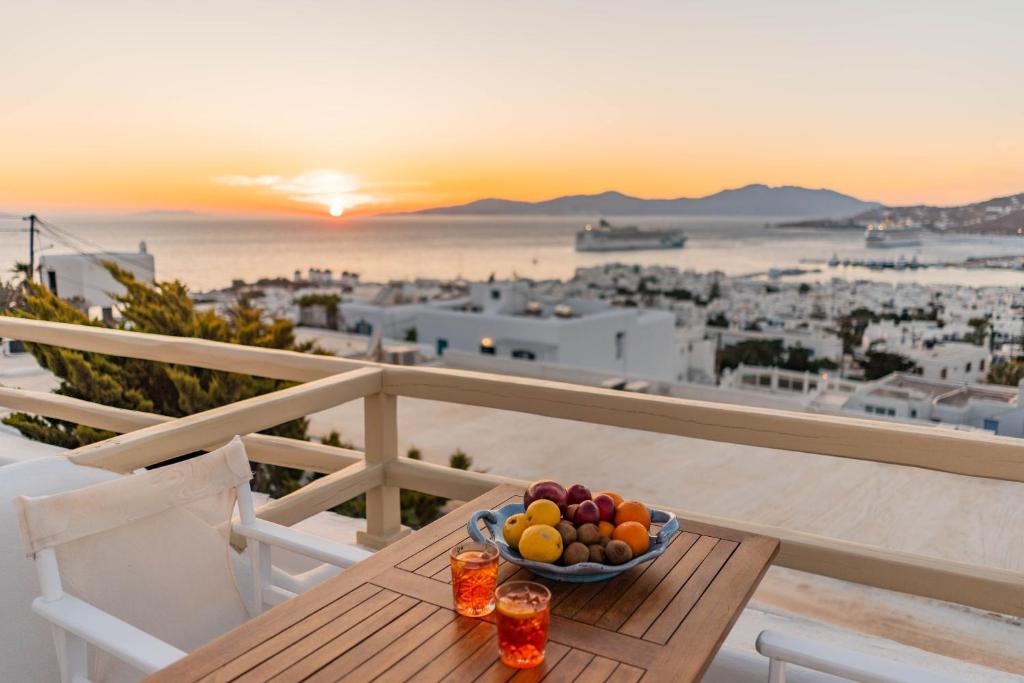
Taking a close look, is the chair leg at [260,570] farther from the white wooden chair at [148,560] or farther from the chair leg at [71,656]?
the chair leg at [71,656]

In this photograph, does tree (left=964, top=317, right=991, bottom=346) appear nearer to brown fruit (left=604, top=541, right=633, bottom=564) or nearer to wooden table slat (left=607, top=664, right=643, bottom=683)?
brown fruit (left=604, top=541, right=633, bottom=564)

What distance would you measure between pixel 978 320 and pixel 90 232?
15.5m

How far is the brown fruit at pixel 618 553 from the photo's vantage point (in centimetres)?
133

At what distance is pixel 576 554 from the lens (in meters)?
1.31

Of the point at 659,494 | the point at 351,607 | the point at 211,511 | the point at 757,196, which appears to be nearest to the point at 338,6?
the point at 659,494

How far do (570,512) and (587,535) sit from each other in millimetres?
76

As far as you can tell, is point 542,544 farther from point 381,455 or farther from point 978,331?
point 978,331

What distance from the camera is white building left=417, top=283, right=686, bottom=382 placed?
1994 cm

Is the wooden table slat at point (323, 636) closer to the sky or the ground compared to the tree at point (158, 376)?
closer to the sky

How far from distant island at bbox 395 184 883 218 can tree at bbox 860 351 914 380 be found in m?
3.34

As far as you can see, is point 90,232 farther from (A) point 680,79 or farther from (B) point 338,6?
(A) point 680,79

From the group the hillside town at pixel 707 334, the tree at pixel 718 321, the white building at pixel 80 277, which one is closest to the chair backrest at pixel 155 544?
the white building at pixel 80 277

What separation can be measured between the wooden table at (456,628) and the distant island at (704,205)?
57.3ft

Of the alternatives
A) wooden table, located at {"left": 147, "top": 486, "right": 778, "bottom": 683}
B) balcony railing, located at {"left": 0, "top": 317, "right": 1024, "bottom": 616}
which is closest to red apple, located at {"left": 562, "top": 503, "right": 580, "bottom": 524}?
wooden table, located at {"left": 147, "top": 486, "right": 778, "bottom": 683}
